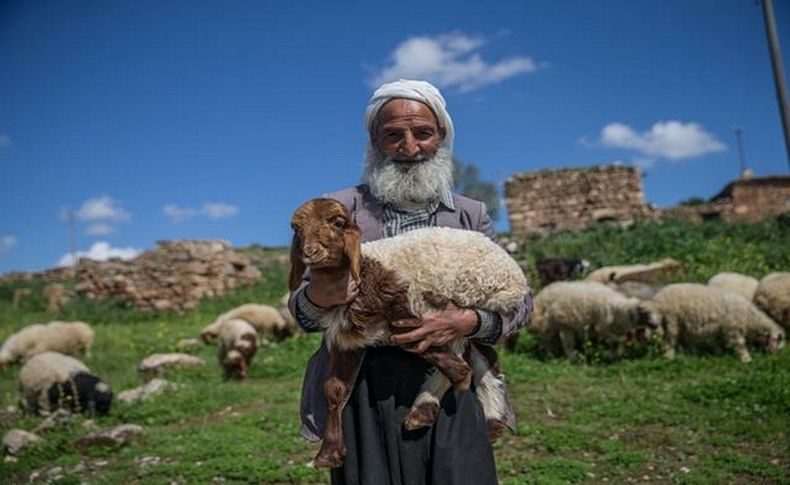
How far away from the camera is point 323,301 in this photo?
6.82 ft

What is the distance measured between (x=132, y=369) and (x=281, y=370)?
9.61 ft

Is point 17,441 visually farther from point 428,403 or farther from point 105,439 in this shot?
point 428,403

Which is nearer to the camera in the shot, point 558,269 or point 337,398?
point 337,398

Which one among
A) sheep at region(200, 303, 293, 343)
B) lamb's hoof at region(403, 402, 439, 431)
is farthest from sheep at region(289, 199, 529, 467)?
sheep at region(200, 303, 293, 343)

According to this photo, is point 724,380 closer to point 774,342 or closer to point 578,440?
point 774,342

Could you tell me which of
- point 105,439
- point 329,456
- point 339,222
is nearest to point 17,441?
point 105,439

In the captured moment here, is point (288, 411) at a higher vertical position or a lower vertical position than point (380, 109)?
lower

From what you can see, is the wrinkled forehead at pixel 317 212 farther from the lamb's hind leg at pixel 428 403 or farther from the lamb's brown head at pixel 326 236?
the lamb's hind leg at pixel 428 403

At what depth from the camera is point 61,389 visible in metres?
7.88

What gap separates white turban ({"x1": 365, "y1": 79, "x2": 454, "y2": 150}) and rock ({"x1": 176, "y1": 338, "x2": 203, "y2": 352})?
10.6m

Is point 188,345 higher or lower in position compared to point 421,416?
higher

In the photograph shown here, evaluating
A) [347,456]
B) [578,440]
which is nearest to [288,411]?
[578,440]

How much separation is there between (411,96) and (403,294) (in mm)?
748

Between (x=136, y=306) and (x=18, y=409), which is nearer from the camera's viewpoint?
(x=18, y=409)
